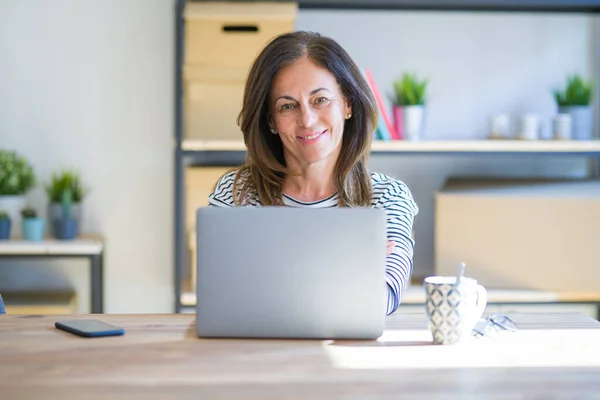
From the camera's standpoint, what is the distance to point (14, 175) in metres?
3.17

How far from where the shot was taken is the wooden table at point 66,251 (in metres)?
3.02

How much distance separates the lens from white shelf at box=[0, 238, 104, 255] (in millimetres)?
3020

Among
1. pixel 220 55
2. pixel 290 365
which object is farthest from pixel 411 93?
pixel 290 365

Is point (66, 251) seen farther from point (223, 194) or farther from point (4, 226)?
point (223, 194)

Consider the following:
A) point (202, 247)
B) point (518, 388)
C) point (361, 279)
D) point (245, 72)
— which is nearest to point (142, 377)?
point (202, 247)

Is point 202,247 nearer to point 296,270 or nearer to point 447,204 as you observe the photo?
point 296,270

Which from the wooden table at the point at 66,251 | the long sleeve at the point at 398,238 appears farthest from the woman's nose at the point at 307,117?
the wooden table at the point at 66,251

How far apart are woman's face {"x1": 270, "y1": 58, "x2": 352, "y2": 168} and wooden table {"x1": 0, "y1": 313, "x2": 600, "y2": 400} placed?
22.0 inches

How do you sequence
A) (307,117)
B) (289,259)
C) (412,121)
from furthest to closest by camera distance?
(412,121) → (307,117) → (289,259)

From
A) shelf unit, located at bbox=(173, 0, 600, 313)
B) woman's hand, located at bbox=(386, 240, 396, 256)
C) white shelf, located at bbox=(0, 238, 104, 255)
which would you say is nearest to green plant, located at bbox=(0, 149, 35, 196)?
white shelf, located at bbox=(0, 238, 104, 255)

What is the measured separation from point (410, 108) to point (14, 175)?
137 cm

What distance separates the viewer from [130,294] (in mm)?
3498

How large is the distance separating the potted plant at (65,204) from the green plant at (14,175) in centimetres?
8

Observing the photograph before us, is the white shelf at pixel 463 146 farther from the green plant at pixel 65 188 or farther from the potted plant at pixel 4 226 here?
the potted plant at pixel 4 226
